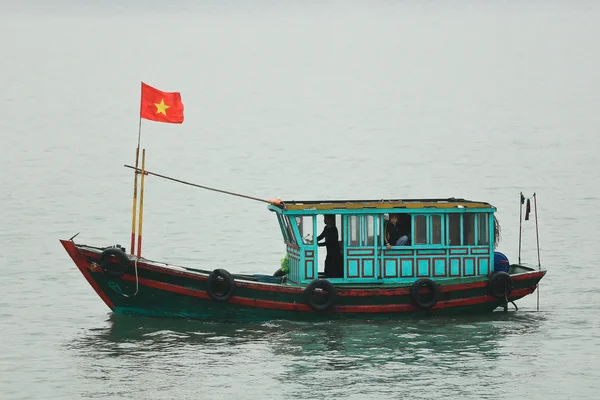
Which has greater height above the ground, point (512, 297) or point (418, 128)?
point (418, 128)

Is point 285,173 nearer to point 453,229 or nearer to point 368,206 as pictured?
point 453,229

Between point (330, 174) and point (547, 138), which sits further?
point (547, 138)

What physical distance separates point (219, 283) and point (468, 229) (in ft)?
18.3

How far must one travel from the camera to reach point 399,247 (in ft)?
96.5

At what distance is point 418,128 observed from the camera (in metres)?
80.3

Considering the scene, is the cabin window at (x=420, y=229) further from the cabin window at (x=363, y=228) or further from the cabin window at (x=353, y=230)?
the cabin window at (x=353, y=230)

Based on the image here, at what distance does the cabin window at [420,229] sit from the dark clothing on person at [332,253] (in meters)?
1.70

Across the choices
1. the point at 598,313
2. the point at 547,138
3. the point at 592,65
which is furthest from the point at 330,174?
the point at 592,65

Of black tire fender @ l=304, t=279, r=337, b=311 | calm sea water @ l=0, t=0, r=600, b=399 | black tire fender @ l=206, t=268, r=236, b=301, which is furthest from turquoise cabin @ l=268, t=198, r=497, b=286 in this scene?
black tire fender @ l=206, t=268, r=236, b=301

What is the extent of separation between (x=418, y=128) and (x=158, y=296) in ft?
172

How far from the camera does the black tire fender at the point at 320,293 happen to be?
28750 millimetres

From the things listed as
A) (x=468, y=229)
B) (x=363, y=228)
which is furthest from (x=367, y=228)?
(x=468, y=229)

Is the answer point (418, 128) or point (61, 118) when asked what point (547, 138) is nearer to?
point (418, 128)

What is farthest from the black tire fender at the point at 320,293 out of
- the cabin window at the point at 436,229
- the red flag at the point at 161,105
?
the red flag at the point at 161,105
